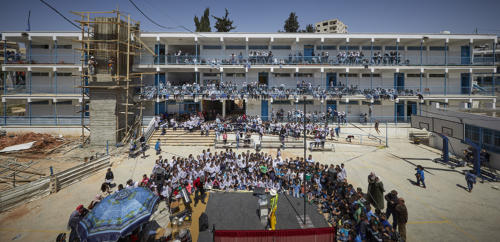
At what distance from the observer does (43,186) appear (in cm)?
1148

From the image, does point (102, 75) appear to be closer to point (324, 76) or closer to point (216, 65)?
point (216, 65)

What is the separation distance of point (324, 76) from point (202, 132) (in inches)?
588

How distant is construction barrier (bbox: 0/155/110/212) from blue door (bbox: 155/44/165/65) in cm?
1370

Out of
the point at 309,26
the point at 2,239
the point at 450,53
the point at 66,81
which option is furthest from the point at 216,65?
the point at 309,26

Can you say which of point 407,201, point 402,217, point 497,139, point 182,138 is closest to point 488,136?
point 497,139

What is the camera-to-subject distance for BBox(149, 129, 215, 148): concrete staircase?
19719 mm

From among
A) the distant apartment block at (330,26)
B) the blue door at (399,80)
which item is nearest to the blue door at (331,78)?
the blue door at (399,80)

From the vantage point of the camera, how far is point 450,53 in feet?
89.5

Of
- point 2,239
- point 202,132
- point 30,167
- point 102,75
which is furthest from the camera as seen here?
point 202,132

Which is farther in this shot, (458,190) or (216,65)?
(216,65)

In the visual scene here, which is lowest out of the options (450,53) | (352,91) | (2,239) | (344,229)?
(2,239)

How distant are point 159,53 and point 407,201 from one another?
25.4 metres

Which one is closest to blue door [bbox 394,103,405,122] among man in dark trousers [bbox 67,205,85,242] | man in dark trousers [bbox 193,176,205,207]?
man in dark trousers [bbox 193,176,205,207]

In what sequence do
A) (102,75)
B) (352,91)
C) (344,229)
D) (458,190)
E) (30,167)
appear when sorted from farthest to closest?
(352,91) → (102,75) → (30,167) → (458,190) → (344,229)
